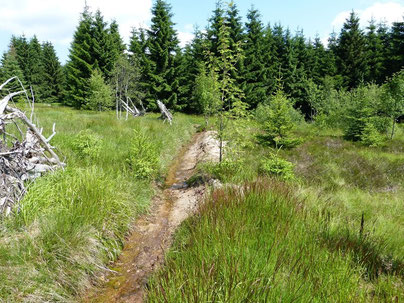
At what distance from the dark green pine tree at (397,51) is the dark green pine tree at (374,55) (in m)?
1.36

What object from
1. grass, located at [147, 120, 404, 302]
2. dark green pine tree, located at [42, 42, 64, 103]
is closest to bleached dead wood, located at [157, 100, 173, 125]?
grass, located at [147, 120, 404, 302]

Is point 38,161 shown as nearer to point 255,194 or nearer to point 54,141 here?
point 54,141

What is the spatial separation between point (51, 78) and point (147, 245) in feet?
183

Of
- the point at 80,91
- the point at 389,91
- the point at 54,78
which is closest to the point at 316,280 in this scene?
the point at 389,91

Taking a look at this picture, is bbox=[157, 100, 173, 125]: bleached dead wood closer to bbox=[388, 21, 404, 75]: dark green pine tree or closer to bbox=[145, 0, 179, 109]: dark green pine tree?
bbox=[145, 0, 179, 109]: dark green pine tree

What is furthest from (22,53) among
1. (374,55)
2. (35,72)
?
(374,55)

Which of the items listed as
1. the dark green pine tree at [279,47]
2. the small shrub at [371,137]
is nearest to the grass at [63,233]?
the small shrub at [371,137]

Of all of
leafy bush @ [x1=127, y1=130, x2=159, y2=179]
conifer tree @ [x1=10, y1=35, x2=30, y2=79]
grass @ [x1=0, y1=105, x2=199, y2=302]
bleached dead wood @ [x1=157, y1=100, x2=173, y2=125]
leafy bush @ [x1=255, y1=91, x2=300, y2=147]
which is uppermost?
conifer tree @ [x1=10, y1=35, x2=30, y2=79]

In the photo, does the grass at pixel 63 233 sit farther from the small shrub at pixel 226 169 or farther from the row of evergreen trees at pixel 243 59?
the row of evergreen trees at pixel 243 59

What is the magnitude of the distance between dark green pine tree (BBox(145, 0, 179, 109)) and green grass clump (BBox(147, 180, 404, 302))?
3289 cm

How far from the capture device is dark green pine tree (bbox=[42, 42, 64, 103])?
4859cm

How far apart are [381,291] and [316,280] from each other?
78 cm

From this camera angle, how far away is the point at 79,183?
17.0 feet

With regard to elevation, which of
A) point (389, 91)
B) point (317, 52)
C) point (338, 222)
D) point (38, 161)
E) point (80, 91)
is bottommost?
point (338, 222)
